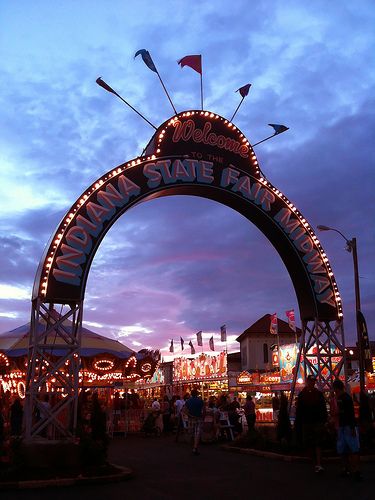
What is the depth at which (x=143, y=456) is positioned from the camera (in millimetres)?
15312

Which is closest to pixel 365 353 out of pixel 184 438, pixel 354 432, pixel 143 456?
pixel 184 438

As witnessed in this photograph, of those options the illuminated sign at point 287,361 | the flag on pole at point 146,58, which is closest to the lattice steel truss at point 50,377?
the flag on pole at point 146,58

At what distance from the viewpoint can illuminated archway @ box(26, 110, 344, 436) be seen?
1341cm

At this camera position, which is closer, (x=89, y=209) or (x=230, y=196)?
(x=89, y=209)

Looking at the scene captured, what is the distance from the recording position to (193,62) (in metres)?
16.9

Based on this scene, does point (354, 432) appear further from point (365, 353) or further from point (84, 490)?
point (365, 353)

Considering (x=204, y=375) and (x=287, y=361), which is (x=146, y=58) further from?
(x=204, y=375)

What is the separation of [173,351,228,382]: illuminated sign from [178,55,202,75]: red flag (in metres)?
29.3

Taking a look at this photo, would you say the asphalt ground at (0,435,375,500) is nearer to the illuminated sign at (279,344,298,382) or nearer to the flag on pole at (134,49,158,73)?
the flag on pole at (134,49,158,73)

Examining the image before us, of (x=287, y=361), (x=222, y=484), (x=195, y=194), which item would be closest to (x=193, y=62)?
(x=195, y=194)

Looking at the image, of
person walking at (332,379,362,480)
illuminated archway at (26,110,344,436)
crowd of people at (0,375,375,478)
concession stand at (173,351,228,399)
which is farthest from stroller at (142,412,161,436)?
concession stand at (173,351,228,399)

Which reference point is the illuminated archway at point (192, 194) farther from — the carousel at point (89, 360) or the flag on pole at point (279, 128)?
the carousel at point (89, 360)

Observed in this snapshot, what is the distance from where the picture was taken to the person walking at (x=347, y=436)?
10.3 meters

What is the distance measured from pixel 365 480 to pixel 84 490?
4.94m
